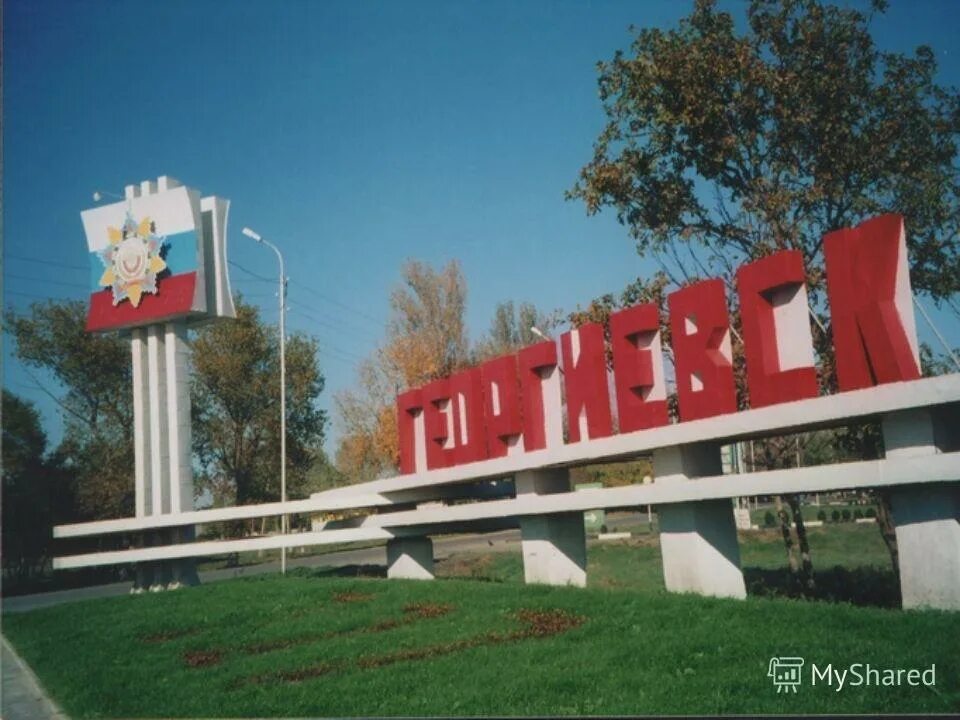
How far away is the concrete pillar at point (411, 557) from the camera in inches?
994

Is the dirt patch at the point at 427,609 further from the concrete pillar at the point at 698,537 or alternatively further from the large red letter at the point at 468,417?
the large red letter at the point at 468,417

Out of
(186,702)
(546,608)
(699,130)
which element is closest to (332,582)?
(546,608)

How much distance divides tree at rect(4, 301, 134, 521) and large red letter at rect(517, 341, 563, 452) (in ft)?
93.8

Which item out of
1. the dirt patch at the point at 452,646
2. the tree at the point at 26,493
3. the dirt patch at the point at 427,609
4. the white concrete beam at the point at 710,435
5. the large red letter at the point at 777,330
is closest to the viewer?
the white concrete beam at the point at 710,435

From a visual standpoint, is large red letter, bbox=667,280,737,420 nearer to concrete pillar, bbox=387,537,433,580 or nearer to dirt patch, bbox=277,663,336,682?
dirt patch, bbox=277,663,336,682

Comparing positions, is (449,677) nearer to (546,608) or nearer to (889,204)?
(546,608)

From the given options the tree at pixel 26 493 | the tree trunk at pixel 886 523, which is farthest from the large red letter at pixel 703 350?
the tree at pixel 26 493

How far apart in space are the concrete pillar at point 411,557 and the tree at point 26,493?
1556 centimetres

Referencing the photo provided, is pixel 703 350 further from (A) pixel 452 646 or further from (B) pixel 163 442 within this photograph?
(B) pixel 163 442

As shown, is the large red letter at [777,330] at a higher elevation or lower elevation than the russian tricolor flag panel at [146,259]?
lower

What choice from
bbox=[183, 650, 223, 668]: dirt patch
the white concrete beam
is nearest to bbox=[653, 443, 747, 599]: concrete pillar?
the white concrete beam

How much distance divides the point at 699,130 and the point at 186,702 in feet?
47.3

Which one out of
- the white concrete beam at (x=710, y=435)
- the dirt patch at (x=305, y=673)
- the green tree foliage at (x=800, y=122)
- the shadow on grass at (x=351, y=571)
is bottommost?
the shadow on grass at (x=351, y=571)

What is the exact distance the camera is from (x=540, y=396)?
1930 cm
